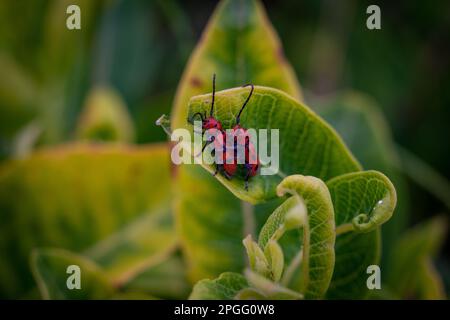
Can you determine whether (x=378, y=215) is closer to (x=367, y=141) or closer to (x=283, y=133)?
(x=283, y=133)

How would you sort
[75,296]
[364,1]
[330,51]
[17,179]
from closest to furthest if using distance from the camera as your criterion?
[75,296] < [17,179] < [364,1] < [330,51]

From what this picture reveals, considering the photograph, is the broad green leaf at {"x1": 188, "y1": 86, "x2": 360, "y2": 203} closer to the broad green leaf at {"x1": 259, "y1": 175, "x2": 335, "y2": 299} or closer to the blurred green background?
the broad green leaf at {"x1": 259, "y1": 175, "x2": 335, "y2": 299}

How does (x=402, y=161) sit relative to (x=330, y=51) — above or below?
below

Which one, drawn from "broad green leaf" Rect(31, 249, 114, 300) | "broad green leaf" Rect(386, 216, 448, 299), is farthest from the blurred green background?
"broad green leaf" Rect(31, 249, 114, 300)

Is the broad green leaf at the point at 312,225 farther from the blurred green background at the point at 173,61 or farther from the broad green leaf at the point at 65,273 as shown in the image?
the blurred green background at the point at 173,61

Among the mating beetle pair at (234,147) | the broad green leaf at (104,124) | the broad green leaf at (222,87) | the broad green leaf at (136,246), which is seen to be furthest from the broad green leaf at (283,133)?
the broad green leaf at (104,124)

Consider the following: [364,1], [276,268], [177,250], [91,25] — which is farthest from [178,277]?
[364,1]

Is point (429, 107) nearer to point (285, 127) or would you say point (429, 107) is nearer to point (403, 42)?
point (403, 42)

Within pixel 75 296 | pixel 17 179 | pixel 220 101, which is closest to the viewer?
pixel 220 101
